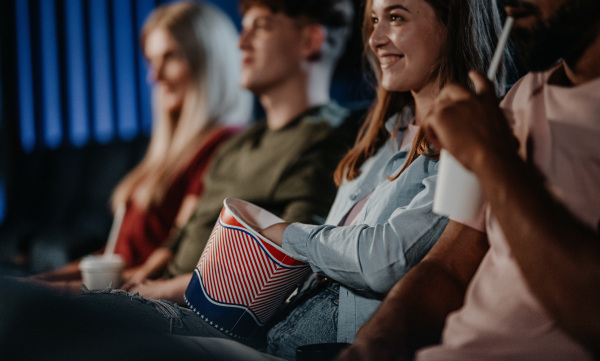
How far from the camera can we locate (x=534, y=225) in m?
0.64

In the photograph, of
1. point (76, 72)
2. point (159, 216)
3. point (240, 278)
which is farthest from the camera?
point (76, 72)

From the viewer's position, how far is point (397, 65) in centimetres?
113

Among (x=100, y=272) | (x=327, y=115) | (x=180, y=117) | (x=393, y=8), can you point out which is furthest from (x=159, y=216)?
(x=393, y=8)

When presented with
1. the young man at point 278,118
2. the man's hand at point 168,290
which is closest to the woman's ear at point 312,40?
the young man at point 278,118

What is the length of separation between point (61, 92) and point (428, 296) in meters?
3.34

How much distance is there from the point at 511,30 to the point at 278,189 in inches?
36.9

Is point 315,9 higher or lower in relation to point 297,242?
higher

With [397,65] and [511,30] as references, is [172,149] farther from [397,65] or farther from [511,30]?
[511,30]

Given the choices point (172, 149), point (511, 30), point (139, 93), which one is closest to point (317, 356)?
point (511, 30)

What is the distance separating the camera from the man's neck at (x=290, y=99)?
1856 mm

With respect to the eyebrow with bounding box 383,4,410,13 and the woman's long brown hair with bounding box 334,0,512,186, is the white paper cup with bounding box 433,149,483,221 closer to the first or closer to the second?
the woman's long brown hair with bounding box 334,0,512,186

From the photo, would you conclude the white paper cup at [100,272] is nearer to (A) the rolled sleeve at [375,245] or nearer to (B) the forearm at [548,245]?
(A) the rolled sleeve at [375,245]

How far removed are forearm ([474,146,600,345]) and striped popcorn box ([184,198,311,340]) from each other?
16.4 inches

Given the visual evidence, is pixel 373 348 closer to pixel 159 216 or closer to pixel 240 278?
pixel 240 278
